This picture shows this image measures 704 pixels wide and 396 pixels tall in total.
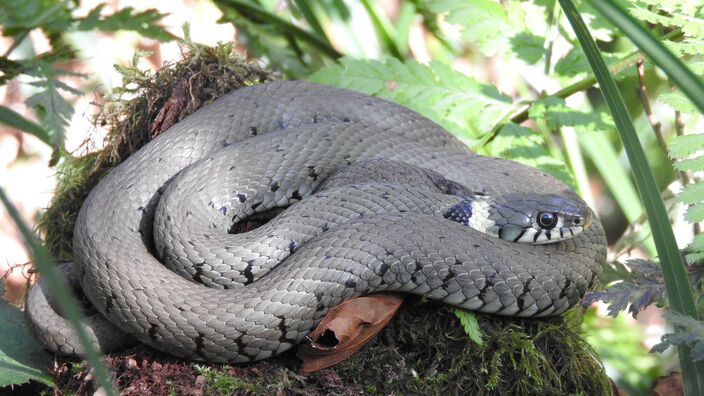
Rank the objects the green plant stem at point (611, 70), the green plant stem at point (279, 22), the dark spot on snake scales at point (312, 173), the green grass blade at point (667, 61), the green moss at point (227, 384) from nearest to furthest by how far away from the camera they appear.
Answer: the green grass blade at point (667, 61), the green moss at point (227, 384), the dark spot on snake scales at point (312, 173), the green plant stem at point (611, 70), the green plant stem at point (279, 22)

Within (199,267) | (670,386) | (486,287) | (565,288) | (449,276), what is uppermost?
(199,267)

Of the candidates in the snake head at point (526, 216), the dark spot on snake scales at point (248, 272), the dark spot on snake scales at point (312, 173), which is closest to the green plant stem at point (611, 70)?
the snake head at point (526, 216)

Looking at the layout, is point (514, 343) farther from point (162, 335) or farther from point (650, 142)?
point (650, 142)

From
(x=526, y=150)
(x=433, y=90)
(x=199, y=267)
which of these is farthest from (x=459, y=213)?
(x=199, y=267)

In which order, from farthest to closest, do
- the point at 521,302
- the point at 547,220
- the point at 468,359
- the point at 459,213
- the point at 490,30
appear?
the point at 490,30, the point at 459,213, the point at 547,220, the point at 521,302, the point at 468,359

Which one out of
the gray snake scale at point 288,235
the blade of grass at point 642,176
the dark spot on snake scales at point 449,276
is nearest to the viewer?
the blade of grass at point 642,176

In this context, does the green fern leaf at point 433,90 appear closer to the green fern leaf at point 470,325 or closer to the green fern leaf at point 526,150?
the green fern leaf at point 526,150

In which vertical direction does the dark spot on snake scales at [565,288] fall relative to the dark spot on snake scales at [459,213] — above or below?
below

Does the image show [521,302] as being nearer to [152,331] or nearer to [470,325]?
[470,325]
